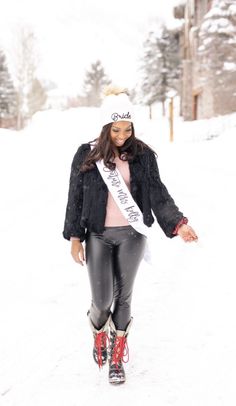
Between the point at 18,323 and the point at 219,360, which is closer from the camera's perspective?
the point at 219,360

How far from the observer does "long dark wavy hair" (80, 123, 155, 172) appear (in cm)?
317

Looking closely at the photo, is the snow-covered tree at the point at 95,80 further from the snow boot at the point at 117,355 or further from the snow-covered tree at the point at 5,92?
the snow boot at the point at 117,355

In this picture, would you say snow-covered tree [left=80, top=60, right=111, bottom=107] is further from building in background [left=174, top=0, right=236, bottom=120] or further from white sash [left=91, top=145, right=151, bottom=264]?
white sash [left=91, top=145, right=151, bottom=264]

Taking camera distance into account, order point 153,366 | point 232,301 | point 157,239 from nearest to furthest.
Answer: point 153,366, point 232,301, point 157,239

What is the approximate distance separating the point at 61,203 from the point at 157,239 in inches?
130

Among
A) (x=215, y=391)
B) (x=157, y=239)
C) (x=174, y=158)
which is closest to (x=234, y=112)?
(x=174, y=158)

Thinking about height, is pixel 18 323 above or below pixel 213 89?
below

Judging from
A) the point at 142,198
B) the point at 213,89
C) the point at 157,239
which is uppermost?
the point at 213,89

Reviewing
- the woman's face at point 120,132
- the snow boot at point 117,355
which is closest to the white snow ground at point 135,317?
the snow boot at point 117,355

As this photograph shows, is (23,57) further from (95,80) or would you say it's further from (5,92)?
(95,80)

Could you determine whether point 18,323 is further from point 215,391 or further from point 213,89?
point 213,89

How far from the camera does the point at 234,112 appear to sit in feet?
80.1

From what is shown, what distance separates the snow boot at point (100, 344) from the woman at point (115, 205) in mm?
158

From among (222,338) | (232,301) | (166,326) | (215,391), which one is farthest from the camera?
(232,301)
